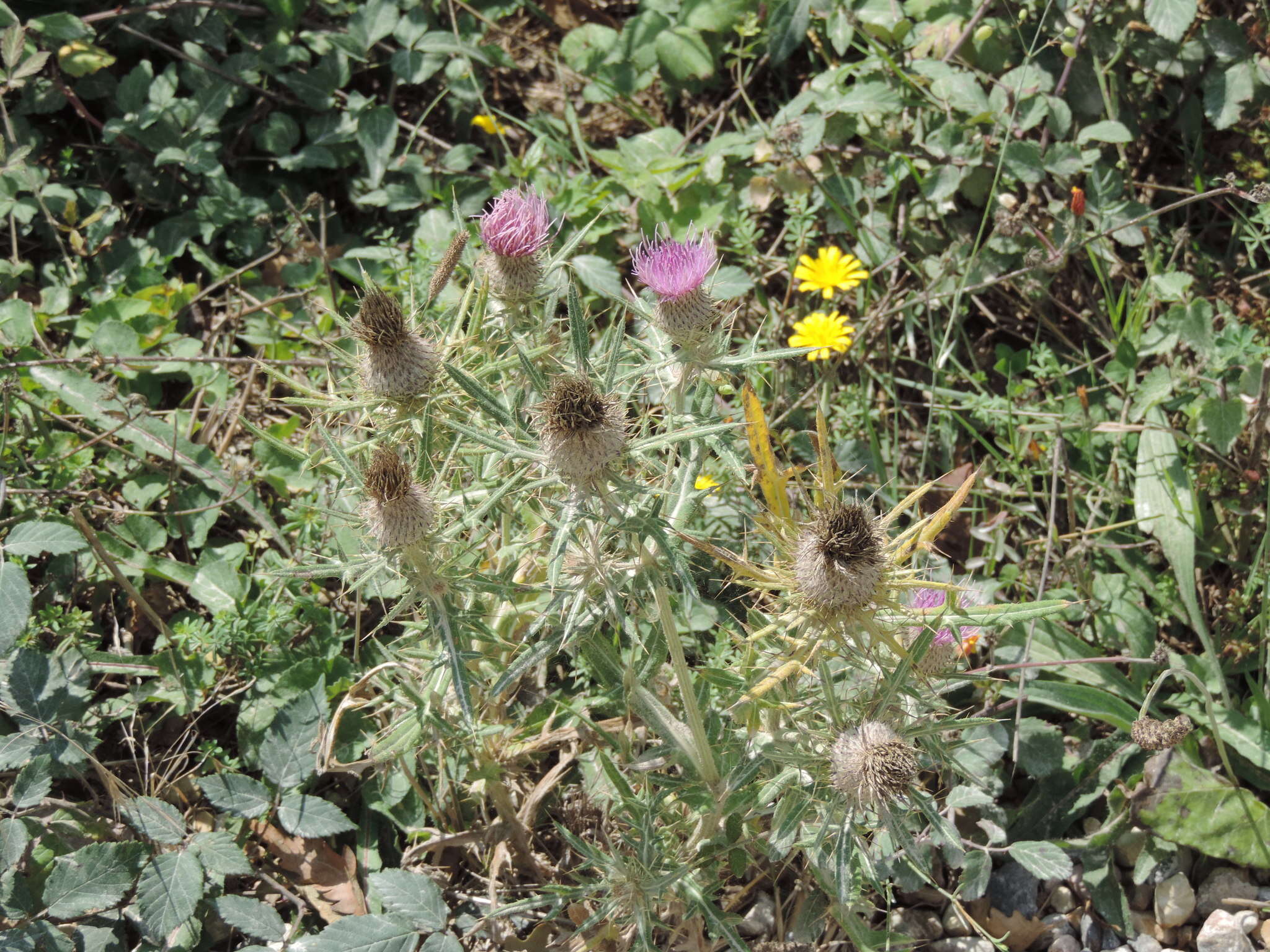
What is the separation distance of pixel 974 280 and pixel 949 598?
200 cm

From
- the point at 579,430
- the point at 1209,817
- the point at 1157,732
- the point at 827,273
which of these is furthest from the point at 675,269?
the point at 1209,817

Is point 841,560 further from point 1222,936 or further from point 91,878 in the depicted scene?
point 91,878

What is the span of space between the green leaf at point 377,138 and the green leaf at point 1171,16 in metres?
2.76

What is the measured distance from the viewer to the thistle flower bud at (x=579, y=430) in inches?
75.2

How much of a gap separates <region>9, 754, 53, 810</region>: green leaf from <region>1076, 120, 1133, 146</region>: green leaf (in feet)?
11.8

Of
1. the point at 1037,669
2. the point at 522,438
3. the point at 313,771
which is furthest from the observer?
the point at 1037,669

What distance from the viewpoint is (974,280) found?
375 centimetres

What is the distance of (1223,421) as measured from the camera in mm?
3160

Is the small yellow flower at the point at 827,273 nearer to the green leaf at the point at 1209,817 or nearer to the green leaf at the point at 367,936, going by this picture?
the green leaf at the point at 1209,817

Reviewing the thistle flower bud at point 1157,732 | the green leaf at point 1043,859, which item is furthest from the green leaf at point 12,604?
the thistle flower bud at point 1157,732

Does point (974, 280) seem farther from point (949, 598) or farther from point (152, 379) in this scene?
point (152, 379)

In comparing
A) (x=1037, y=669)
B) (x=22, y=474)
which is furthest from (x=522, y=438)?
(x=22, y=474)

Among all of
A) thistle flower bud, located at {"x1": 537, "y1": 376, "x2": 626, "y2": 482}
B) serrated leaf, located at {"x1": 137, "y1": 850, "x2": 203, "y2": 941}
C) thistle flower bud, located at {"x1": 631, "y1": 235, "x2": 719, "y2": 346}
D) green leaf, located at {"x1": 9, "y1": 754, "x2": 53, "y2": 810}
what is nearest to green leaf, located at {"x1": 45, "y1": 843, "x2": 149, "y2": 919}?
serrated leaf, located at {"x1": 137, "y1": 850, "x2": 203, "y2": 941}

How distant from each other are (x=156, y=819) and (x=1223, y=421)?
3110 mm
